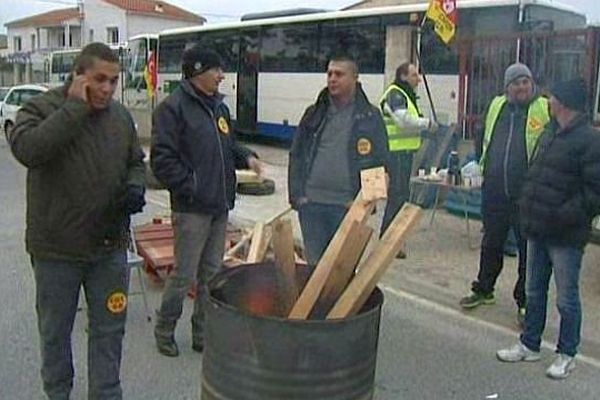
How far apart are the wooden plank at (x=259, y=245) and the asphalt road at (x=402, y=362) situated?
63cm

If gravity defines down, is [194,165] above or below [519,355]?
above

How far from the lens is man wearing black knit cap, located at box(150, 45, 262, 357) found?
3.87m

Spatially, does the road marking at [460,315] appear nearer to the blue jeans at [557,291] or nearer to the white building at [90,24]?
the blue jeans at [557,291]

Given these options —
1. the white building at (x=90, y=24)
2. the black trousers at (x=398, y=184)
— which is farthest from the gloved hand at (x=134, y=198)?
the white building at (x=90, y=24)

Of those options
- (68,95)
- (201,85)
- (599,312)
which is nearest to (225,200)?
(201,85)

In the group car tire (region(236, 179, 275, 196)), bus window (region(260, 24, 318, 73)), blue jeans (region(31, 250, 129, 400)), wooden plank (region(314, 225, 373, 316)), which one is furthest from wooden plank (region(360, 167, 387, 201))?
Result: bus window (region(260, 24, 318, 73))

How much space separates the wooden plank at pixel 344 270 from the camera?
101 inches

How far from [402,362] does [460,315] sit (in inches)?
42.7

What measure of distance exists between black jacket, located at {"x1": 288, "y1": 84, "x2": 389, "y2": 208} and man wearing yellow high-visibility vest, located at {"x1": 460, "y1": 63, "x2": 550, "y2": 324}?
927mm

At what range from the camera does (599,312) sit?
208 inches

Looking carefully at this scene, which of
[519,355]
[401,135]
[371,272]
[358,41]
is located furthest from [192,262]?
[358,41]

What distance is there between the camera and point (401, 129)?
21.5ft

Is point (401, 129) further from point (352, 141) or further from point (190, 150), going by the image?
point (190, 150)

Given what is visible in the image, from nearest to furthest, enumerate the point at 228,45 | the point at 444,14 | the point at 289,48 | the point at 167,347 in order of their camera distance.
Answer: the point at 167,347 < the point at 444,14 < the point at 289,48 < the point at 228,45
